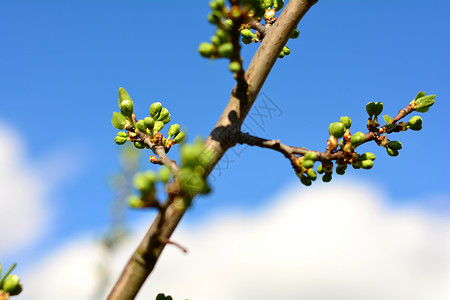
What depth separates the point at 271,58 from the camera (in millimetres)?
2799

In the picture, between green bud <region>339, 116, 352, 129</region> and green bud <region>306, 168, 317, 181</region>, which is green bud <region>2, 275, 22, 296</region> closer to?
green bud <region>306, 168, 317, 181</region>

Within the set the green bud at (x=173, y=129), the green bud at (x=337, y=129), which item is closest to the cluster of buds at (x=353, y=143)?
the green bud at (x=337, y=129)

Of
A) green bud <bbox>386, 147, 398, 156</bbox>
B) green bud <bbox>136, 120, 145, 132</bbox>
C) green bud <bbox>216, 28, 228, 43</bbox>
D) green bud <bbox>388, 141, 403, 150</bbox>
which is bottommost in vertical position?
green bud <bbox>136, 120, 145, 132</bbox>

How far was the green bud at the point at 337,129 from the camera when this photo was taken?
3162mm

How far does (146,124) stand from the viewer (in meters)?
3.56

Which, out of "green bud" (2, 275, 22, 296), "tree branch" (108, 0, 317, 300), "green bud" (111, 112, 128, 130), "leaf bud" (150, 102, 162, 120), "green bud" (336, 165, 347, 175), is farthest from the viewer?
"green bud" (111, 112, 128, 130)

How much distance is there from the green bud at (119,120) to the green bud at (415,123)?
2.69m

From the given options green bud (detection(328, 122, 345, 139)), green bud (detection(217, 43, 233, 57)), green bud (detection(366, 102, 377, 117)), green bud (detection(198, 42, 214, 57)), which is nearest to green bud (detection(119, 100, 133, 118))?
green bud (detection(198, 42, 214, 57))

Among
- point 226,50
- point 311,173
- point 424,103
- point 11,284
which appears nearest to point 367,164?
point 311,173

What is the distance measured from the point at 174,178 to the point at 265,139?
2.62ft

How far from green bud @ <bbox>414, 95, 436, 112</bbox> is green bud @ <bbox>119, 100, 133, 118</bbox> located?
2664mm

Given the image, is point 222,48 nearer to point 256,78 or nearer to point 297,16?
point 256,78

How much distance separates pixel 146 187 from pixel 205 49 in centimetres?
91

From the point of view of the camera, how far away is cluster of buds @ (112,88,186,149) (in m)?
3.58
